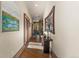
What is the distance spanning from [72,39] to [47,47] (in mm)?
3018

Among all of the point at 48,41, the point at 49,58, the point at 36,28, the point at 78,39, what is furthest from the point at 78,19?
the point at 36,28

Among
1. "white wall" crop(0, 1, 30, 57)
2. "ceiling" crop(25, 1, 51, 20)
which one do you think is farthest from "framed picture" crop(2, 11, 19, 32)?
"ceiling" crop(25, 1, 51, 20)

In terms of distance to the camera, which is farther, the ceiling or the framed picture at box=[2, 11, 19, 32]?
the ceiling

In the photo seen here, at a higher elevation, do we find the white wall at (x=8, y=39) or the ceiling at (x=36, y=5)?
the ceiling at (x=36, y=5)

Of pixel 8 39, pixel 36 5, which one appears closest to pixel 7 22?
pixel 8 39

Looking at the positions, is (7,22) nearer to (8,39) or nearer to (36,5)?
(8,39)

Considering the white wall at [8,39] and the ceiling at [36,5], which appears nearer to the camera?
the white wall at [8,39]

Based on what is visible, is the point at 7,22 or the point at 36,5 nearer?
the point at 7,22

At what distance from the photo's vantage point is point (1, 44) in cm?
277

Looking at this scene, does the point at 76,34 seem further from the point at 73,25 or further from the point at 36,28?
the point at 36,28

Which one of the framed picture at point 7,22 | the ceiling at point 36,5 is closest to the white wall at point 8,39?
the framed picture at point 7,22

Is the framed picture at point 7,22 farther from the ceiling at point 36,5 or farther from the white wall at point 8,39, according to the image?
the ceiling at point 36,5

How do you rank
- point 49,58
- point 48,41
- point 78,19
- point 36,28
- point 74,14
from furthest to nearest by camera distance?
point 36,28 < point 48,41 < point 49,58 < point 74,14 < point 78,19

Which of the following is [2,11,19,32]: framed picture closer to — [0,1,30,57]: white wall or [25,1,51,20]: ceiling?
[0,1,30,57]: white wall
